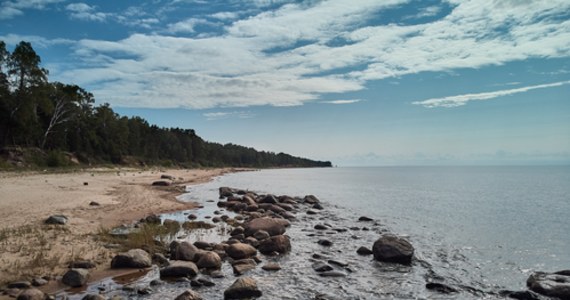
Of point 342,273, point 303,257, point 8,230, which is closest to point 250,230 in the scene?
point 303,257

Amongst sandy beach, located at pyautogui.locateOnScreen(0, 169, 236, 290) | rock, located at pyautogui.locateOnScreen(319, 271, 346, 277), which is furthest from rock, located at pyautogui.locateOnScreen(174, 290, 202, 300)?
rock, located at pyautogui.locateOnScreen(319, 271, 346, 277)

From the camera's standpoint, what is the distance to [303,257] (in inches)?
520

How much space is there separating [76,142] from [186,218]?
2610 inches

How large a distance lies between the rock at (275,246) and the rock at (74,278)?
619cm

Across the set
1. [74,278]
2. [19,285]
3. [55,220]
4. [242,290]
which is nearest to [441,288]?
[242,290]

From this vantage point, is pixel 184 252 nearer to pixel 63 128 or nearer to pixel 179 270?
pixel 179 270

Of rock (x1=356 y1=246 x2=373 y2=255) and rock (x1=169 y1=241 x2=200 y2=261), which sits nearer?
rock (x1=169 y1=241 x2=200 y2=261)

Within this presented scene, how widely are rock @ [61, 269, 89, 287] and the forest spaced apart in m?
48.9

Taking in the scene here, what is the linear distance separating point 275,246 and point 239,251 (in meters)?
1.73

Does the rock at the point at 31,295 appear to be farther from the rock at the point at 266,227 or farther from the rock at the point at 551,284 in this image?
the rock at the point at 551,284

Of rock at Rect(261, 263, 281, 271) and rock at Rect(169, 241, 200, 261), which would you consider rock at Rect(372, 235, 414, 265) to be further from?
rock at Rect(169, 241, 200, 261)

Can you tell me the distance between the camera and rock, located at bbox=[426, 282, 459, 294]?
10156 millimetres

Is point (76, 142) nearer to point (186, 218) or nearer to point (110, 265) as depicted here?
point (186, 218)

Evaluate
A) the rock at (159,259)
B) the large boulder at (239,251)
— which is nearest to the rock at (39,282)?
the rock at (159,259)
